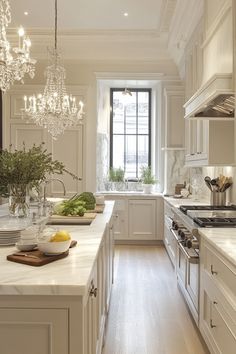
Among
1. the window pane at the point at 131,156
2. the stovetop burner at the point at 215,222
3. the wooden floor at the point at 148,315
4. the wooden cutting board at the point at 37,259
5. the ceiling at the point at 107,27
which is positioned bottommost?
the wooden floor at the point at 148,315

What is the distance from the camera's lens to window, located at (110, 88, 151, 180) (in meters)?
7.25

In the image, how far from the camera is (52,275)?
1389 millimetres

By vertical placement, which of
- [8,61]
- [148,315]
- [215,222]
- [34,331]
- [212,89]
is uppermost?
[8,61]

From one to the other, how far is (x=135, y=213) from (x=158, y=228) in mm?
480

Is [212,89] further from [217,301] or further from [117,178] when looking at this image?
[117,178]

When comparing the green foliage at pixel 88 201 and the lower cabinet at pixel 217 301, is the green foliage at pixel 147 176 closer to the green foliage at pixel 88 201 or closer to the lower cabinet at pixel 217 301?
the green foliage at pixel 88 201

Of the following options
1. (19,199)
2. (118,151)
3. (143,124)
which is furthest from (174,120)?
(19,199)

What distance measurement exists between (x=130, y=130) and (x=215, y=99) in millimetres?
4321

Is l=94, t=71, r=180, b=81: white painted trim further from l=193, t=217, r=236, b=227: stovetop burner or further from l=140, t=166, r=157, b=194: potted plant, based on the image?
l=193, t=217, r=236, b=227: stovetop burner

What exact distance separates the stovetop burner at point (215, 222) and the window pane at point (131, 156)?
14.1ft

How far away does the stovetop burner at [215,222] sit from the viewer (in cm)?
273

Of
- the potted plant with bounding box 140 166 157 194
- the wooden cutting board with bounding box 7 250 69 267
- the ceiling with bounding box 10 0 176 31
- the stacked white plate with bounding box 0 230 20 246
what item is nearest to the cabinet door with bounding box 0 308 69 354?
the wooden cutting board with bounding box 7 250 69 267

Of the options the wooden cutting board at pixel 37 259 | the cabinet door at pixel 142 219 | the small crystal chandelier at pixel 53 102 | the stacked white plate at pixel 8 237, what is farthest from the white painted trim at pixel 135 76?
the wooden cutting board at pixel 37 259

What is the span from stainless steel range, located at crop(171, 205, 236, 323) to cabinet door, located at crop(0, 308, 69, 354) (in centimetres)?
162
